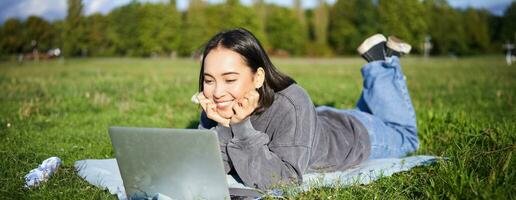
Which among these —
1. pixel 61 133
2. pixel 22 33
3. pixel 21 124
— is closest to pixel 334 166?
pixel 61 133

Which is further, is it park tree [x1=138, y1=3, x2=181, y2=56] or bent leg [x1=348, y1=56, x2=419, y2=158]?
park tree [x1=138, y1=3, x2=181, y2=56]

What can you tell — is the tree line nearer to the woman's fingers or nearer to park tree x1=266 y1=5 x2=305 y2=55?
park tree x1=266 y1=5 x2=305 y2=55

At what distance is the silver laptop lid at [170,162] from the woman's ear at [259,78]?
33.0 inches

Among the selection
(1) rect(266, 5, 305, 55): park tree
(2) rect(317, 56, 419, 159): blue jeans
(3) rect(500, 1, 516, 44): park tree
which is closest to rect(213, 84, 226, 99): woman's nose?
(2) rect(317, 56, 419, 159): blue jeans

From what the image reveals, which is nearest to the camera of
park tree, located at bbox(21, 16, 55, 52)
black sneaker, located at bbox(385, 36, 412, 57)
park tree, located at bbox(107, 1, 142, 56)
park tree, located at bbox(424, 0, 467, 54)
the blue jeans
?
the blue jeans

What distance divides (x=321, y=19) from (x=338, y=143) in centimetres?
5075

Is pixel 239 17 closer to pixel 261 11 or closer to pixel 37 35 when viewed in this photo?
pixel 261 11

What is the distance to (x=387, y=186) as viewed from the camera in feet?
9.57

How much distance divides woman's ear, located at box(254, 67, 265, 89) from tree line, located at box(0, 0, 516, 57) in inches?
1590

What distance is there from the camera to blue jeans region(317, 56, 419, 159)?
4.09 m

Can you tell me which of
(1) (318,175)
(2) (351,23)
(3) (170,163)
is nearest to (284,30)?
(2) (351,23)

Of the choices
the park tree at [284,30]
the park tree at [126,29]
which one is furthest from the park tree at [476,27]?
the park tree at [126,29]

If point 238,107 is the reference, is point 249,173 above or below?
below

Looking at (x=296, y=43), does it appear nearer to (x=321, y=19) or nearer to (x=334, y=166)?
(x=321, y=19)
